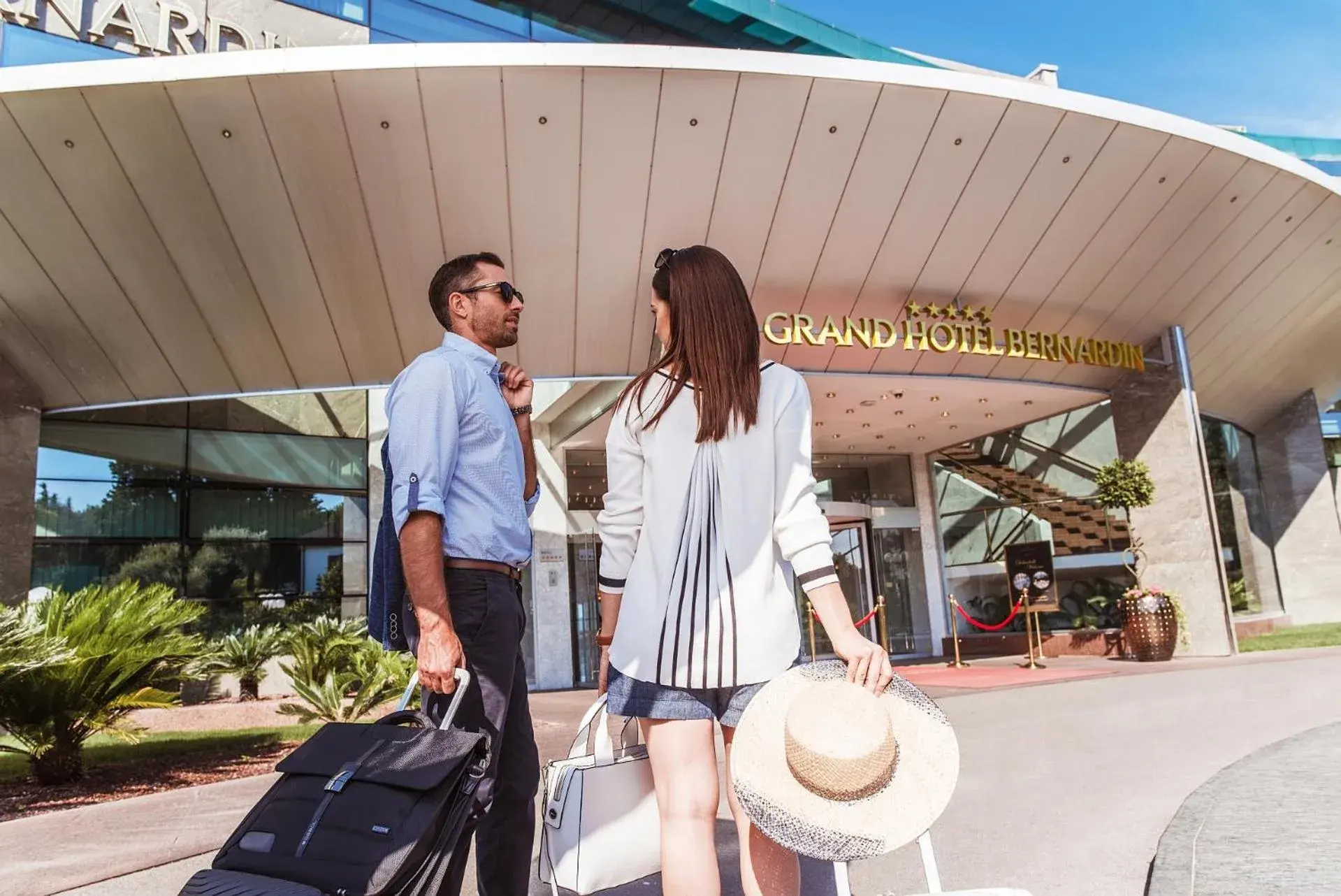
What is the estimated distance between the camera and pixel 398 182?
9.63 metres

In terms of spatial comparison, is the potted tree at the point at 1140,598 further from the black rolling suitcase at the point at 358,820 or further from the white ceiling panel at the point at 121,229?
the black rolling suitcase at the point at 358,820

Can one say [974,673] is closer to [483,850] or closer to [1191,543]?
[1191,543]

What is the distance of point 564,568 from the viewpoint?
15961 mm

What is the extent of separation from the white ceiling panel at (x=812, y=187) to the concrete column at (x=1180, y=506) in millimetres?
6758

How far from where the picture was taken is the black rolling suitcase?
1.56 metres

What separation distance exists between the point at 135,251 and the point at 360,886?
1063 cm

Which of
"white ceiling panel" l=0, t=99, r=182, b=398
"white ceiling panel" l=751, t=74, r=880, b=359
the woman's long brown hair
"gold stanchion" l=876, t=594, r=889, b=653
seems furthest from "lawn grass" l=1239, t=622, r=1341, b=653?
"white ceiling panel" l=0, t=99, r=182, b=398

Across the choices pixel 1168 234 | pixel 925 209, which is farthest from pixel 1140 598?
pixel 925 209

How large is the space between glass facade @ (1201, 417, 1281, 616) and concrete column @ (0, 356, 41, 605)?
874 inches

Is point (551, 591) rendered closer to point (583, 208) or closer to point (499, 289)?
point (583, 208)

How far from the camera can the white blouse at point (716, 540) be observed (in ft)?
6.30

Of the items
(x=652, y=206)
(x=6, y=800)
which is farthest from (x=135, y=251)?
(x=6, y=800)

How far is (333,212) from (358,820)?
31.0 ft

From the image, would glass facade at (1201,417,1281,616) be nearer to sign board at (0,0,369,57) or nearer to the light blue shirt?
sign board at (0,0,369,57)
